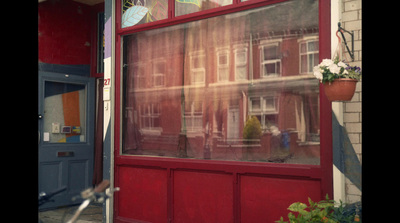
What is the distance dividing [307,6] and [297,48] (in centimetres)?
45

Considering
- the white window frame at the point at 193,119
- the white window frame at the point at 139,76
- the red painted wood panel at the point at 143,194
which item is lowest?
the red painted wood panel at the point at 143,194

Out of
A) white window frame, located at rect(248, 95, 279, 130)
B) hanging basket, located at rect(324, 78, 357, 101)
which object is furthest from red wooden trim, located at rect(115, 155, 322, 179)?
hanging basket, located at rect(324, 78, 357, 101)

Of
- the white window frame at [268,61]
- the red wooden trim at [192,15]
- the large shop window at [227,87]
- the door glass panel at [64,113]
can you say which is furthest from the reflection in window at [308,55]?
the door glass panel at [64,113]

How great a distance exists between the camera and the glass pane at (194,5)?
534 cm

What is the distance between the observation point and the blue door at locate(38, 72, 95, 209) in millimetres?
7871

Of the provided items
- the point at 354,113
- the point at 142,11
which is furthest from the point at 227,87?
the point at 142,11

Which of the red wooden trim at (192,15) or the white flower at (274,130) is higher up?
the red wooden trim at (192,15)

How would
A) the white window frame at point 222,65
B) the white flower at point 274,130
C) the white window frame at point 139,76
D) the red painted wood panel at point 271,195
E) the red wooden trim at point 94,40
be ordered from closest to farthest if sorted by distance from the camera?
the red painted wood panel at point 271,195, the white flower at point 274,130, the white window frame at point 222,65, the white window frame at point 139,76, the red wooden trim at point 94,40

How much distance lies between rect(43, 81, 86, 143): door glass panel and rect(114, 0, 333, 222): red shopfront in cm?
225

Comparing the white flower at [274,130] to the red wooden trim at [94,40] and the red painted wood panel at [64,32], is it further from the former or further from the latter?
the red painted wood panel at [64,32]

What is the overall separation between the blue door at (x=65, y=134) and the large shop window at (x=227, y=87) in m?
2.29

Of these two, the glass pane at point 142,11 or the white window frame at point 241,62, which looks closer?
the white window frame at point 241,62

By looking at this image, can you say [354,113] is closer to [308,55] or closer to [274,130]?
[308,55]
